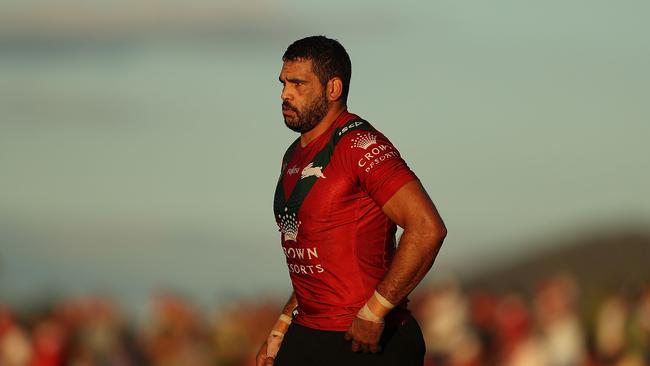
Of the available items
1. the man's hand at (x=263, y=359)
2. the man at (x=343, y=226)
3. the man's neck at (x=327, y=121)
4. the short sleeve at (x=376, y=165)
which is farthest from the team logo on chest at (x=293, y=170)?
the man's hand at (x=263, y=359)

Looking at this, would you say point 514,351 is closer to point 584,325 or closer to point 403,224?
point 584,325

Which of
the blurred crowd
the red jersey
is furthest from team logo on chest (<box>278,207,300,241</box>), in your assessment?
the blurred crowd

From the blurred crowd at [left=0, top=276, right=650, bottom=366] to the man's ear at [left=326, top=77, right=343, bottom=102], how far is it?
9780 millimetres

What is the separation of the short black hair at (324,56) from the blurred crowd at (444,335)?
9.80 meters

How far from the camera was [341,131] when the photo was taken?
5.91 meters

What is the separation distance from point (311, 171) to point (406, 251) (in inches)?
25.9

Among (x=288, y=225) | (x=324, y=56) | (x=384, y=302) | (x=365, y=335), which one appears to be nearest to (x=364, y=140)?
(x=324, y=56)

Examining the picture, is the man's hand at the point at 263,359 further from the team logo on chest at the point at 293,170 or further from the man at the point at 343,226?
the team logo on chest at the point at 293,170

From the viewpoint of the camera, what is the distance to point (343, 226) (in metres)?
5.80

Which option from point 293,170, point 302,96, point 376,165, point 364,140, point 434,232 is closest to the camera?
point 434,232

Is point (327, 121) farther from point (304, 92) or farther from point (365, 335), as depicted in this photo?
point (365, 335)

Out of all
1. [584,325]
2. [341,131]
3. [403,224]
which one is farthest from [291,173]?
[584,325]

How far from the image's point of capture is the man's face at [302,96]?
5.96 meters

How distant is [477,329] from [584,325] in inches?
77.7
